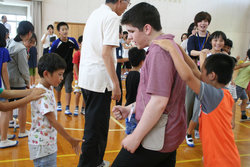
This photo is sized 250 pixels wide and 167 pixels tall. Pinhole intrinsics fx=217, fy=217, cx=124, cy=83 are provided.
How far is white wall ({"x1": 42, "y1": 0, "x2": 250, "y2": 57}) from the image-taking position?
33.6 ft

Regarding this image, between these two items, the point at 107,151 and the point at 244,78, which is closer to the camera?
the point at 107,151

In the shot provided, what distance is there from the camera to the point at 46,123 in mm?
1679

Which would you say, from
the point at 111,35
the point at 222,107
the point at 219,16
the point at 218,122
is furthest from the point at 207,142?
the point at 219,16

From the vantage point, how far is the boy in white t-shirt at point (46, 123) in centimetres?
164

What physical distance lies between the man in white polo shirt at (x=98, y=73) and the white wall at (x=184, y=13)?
29.4ft

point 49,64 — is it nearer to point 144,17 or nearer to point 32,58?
point 144,17

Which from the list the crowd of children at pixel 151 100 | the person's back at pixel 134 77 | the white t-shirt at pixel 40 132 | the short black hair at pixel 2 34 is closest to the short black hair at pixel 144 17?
the crowd of children at pixel 151 100

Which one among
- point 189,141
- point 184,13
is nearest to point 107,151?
point 189,141

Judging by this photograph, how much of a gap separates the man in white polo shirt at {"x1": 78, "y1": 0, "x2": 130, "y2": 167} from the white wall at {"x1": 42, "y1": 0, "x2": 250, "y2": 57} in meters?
8.95

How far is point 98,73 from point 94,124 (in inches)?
19.6

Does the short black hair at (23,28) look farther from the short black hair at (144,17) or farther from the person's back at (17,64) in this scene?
the short black hair at (144,17)

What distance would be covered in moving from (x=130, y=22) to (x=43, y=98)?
2.93 feet

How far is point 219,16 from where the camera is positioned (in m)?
13.4

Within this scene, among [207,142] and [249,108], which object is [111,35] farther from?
[249,108]
